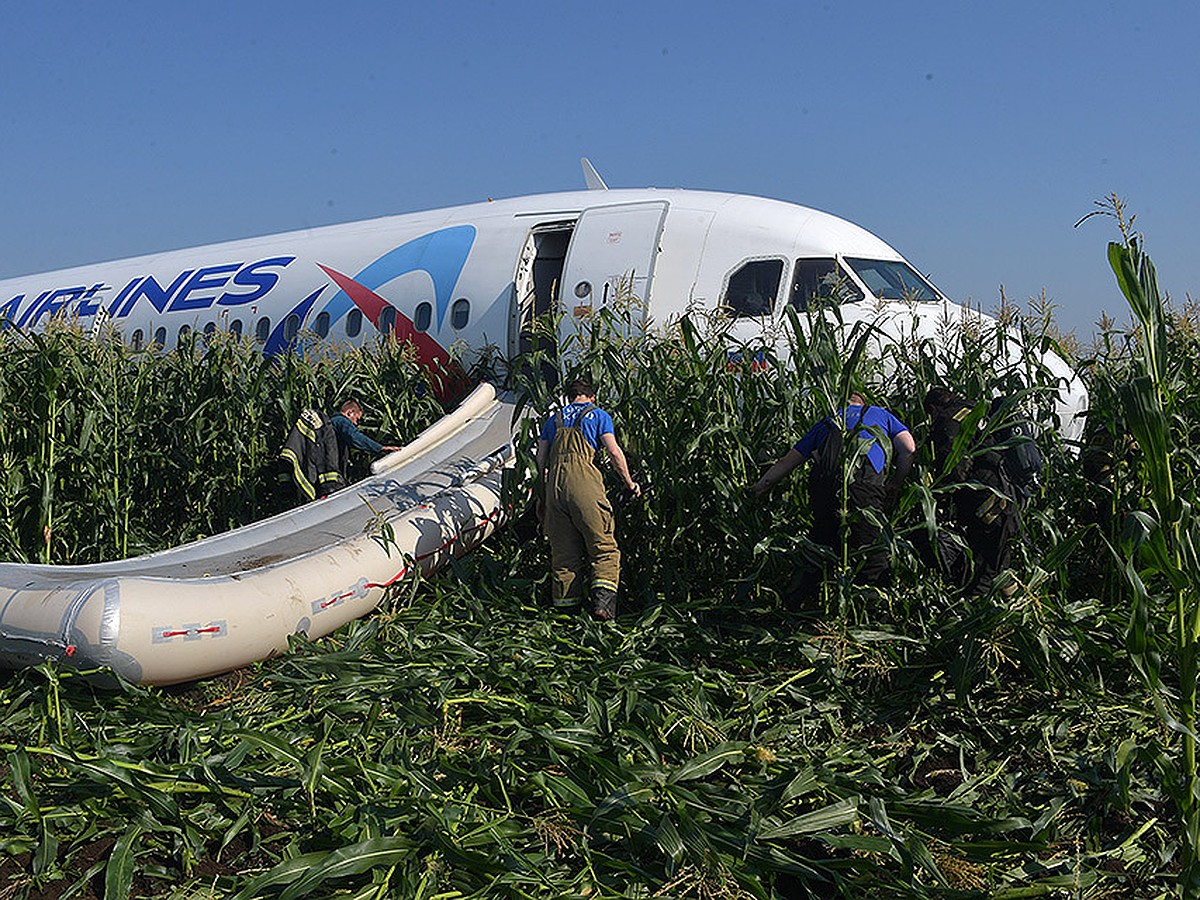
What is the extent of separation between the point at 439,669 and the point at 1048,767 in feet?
11.0

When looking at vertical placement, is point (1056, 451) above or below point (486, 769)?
above

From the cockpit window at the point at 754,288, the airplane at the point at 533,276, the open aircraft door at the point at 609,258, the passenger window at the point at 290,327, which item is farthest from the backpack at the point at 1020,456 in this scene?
the passenger window at the point at 290,327

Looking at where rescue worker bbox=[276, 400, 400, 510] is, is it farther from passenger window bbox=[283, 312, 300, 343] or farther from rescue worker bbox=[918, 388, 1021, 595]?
rescue worker bbox=[918, 388, 1021, 595]

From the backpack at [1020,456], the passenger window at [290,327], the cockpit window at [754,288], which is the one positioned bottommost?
the backpack at [1020,456]

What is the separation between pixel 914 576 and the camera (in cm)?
650

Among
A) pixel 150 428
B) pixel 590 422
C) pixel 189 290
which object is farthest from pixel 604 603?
pixel 189 290

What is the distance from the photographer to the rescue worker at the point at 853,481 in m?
6.67

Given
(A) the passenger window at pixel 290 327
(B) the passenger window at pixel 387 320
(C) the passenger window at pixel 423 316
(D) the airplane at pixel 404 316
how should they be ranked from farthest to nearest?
(A) the passenger window at pixel 290 327 → (B) the passenger window at pixel 387 320 → (C) the passenger window at pixel 423 316 → (D) the airplane at pixel 404 316

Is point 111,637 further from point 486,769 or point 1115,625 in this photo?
point 1115,625

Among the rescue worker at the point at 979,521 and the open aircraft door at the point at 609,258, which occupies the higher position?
the open aircraft door at the point at 609,258

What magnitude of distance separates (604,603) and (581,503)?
30.8 inches

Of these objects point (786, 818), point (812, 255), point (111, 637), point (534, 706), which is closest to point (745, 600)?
point (534, 706)

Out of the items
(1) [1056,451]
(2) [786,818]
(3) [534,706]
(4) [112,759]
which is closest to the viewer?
(2) [786,818]

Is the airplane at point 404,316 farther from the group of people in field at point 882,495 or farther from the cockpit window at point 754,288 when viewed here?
the group of people in field at point 882,495
